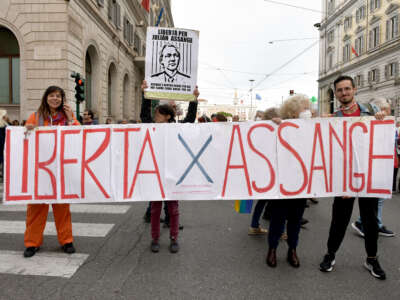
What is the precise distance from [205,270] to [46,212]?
1884 millimetres

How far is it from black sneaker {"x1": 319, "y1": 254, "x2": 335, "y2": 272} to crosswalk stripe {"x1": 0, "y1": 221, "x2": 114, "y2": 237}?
2696 millimetres

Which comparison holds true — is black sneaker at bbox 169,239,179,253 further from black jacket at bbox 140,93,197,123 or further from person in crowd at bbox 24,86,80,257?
black jacket at bbox 140,93,197,123

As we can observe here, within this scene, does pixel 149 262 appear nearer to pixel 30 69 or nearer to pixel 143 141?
pixel 143 141

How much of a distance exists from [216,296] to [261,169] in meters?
1.43

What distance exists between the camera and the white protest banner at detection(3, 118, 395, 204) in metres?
3.40

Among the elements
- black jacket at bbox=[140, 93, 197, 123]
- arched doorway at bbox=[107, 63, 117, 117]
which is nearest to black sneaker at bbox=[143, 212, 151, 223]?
black jacket at bbox=[140, 93, 197, 123]

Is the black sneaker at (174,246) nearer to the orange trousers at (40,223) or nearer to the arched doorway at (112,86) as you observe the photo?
the orange trousers at (40,223)

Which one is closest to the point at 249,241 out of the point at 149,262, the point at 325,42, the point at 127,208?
the point at 149,262

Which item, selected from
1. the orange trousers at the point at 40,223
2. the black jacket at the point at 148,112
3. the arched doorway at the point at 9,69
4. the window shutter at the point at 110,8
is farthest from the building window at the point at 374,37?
the orange trousers at the point at 40,223

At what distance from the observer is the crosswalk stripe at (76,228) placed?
13.9 feet

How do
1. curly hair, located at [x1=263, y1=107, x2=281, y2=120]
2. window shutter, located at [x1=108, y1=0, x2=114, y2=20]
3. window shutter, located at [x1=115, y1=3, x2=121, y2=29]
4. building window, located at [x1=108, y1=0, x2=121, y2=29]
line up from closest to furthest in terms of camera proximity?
curly hair, located at [x1=263, y1=107, x2=281, y2=120] → window shutter, located at [x1=108, y1=0, x2=114, y2=20] → building window, located at [x1=108, y1=0, x2=121, y2=29] → window shutter, located at [x1=115, y1=3, x2=121, y2=29]

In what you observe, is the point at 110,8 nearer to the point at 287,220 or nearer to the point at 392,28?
the point at 287,220

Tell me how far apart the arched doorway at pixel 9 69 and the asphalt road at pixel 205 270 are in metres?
12.1

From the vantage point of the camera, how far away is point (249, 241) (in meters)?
3.99
